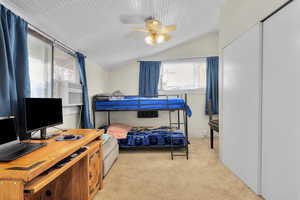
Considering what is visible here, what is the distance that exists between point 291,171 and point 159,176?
1.58 m

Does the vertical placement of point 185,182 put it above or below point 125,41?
below

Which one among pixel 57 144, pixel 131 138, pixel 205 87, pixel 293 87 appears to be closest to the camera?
pixel 293 87

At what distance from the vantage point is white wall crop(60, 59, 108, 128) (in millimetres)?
2798

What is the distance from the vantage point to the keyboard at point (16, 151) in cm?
108

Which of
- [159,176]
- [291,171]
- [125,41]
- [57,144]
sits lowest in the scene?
[159,176]

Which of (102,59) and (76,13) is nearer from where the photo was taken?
(76,13)

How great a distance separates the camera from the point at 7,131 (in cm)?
124

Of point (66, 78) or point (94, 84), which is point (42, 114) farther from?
point (94, 84)

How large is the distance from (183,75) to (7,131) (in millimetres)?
4252

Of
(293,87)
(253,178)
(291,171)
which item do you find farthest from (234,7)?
(253,178)

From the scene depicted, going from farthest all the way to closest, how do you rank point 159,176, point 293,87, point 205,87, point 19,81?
1. point 205,87
2. point 159,176
3. point 19,81
4. point 293,87

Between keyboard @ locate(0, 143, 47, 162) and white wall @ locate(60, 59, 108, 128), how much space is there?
4.31 feet

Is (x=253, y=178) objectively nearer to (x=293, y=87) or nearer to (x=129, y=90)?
(x=293, y=87)

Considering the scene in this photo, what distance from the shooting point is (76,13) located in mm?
1936
